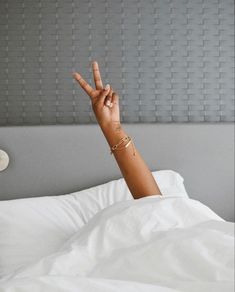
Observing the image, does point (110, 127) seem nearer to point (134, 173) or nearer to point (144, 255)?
point (134, 173)

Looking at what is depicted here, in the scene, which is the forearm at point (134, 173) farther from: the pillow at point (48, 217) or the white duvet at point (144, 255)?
the pillow at point (48, 217)

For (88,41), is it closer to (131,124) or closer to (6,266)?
(131,124)

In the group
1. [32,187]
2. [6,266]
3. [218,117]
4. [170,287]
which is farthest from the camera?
[218,117]

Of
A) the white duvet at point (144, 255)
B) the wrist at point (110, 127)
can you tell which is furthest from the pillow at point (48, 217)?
the wrist at point (110, 127)

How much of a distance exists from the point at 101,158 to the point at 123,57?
0.46 meters

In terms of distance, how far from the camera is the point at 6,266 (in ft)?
6.31

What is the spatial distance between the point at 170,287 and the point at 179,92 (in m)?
1.33

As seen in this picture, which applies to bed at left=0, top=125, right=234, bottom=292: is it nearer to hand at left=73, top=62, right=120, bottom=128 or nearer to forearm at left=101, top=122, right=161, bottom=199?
forearm at left=101, top=122, right=161, bottom=199

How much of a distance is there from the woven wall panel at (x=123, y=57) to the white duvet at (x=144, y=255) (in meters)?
0.84

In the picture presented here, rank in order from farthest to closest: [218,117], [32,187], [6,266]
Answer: [218,117]
[32,187]
[6,266]

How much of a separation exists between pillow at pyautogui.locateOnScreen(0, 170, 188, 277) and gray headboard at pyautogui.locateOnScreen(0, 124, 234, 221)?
11 centimetres

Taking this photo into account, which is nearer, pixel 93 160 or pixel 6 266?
pixel 6 266

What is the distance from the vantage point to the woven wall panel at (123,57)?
8.08 ft

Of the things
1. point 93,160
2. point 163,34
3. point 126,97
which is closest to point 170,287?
point 93,160
